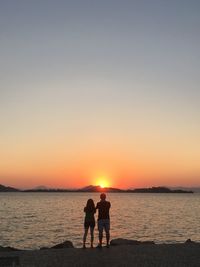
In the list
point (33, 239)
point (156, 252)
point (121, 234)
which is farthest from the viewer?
point (121, 234)

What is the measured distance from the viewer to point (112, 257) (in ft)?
53.1

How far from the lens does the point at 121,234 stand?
132 feet

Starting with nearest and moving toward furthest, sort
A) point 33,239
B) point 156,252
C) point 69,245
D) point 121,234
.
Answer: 1. point 156,252
2. point 69,245
3. point 33,239
4. point 121,234

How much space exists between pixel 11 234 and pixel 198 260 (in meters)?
28.5

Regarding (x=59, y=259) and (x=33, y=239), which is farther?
(x=33, y=239)

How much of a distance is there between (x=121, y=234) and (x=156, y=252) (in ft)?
75.8

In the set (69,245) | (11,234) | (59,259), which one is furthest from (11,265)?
(11,234)

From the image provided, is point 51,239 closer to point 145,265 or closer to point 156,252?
point 156,252

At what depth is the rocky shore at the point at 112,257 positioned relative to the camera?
48.3 feet

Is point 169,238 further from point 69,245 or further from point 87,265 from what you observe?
point 87,265

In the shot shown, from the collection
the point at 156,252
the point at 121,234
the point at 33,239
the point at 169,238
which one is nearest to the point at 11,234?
the point at 33,239

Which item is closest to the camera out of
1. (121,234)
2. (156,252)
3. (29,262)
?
(29,262)

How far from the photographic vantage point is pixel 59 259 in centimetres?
1581

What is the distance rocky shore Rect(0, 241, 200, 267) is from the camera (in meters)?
14.7
